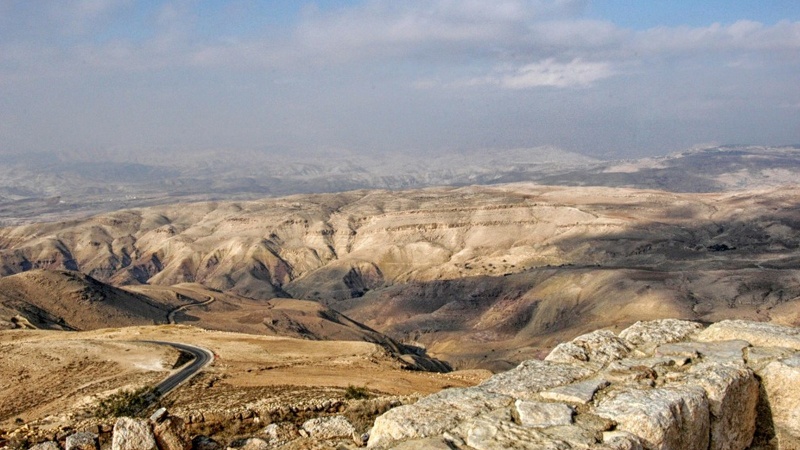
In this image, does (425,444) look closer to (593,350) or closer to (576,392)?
(576,392)

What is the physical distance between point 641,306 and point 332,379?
68.3 m

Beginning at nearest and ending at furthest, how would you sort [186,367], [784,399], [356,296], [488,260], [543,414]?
[543,414], [784,399], [186,367], [488,260], [356,296]

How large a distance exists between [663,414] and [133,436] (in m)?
8.43

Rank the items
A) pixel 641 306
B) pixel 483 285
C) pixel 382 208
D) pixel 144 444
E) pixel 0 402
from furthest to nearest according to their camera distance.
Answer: pixel 382 208, pixel 483 285, pixel 641 306, pixel 0 402, pixel 144 444

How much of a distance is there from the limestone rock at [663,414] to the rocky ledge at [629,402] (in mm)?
13

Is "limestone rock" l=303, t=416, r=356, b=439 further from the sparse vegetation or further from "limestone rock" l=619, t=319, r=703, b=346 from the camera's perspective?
the sparse vegetation

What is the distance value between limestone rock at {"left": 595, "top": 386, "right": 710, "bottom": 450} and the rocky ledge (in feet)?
0.04

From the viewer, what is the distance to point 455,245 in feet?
511

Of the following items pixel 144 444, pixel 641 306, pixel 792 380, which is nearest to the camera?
pixel 792 380

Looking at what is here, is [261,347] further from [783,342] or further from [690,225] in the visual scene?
[690,225]

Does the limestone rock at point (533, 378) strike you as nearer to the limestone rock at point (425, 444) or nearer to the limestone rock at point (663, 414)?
the limestone rock at point (663, 414)

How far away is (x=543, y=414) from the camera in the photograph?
852cm

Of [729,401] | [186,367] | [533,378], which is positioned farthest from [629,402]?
[186,367]

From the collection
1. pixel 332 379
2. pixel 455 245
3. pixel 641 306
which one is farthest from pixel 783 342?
pixel 455 245
